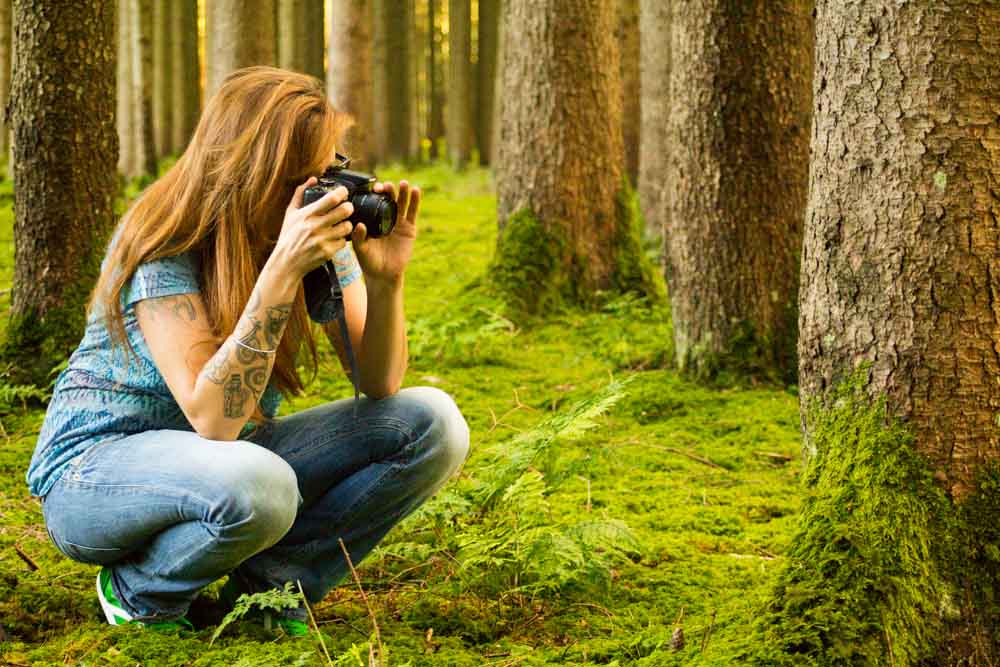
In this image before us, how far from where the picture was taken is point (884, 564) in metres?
2.52

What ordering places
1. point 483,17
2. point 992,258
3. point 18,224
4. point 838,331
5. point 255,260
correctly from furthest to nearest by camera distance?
point 483,17 → point 18,224 → point 255,260 → point 838,331 → point 992,258

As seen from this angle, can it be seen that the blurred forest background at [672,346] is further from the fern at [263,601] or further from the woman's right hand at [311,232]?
the woman's right hand at [311,232]

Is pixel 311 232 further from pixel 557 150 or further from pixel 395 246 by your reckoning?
pixel 557 150

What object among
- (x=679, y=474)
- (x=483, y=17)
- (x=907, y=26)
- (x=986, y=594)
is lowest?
(x=679, y=474)

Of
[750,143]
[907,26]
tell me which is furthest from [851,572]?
[750,143]

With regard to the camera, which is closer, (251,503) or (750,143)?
(251,503)

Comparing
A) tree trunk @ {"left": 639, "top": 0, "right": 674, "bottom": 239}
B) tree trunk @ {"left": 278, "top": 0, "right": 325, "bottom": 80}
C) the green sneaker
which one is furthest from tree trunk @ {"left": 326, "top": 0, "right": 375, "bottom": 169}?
the green sneaker

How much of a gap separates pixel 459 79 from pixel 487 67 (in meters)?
0.79

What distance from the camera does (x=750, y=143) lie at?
5.29m

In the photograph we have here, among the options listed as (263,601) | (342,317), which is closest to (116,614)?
(263,601)

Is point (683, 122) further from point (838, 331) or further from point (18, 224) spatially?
point (18, 224)

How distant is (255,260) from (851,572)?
1.80 metres

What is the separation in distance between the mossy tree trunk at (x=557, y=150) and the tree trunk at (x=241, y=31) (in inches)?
66.4

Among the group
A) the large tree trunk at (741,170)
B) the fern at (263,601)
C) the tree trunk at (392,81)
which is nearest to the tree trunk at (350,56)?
the large tree trunk at (741,170)
